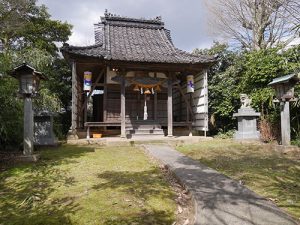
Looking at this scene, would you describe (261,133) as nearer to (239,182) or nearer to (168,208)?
(239,182)

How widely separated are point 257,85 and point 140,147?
7605 millimetres

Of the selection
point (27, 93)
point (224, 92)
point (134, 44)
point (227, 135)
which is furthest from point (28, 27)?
point (227, 135)

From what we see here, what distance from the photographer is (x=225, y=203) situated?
4188 mm

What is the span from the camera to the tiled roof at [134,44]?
13.1 metres

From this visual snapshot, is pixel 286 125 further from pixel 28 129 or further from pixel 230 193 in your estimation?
pixel 28 129

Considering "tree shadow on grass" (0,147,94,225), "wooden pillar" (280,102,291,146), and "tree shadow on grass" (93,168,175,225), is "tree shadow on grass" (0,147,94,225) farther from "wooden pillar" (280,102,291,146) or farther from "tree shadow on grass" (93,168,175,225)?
"wooden pillar" (280,102,291,146)

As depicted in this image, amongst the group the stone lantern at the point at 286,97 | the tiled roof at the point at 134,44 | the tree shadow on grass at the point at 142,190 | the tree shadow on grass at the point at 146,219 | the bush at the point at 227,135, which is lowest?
the tree shadow on grass at the point at 146,219

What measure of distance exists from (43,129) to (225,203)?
9219 mm

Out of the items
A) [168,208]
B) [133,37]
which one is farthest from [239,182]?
[133,37]

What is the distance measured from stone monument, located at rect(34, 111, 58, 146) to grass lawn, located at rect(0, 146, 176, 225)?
14.0ft

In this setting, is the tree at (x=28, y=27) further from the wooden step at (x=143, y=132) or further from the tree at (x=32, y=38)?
the wooden step at (x=143, y=132)

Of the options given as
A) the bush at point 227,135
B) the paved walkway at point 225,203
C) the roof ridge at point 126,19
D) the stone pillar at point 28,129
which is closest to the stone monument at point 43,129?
the stone pillar at point 28,129

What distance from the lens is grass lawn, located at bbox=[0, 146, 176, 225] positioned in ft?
12.5

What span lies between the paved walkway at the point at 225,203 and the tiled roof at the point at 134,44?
8260mm
